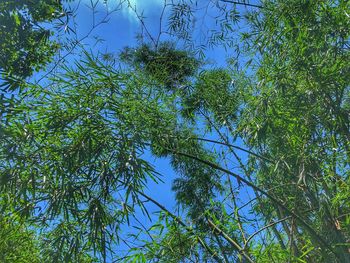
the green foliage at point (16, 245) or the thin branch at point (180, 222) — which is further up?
the green foliage at point (16, 245)

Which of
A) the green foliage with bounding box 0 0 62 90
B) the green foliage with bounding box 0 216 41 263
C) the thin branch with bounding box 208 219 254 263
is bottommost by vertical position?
the thin branch with bounding box 208 219 254 263

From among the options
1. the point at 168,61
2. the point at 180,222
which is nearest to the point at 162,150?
the point at 180,222

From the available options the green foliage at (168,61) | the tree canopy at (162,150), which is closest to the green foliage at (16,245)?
the tree canopy at (162,150)

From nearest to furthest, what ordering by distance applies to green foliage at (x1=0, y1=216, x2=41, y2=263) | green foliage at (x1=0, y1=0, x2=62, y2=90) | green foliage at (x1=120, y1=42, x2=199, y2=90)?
green foliage at (x1=0, y1=216, x2=41, y2=263), green foliage at (x1=0, y1=0, x2=62, y2=90), green foliage at (x1=120, y1=42, x2=199, y2=90)

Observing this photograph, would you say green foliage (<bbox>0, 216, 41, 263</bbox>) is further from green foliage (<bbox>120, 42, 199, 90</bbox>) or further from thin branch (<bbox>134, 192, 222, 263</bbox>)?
green foliage (<bbox>120, 42, 199, 90</bbox>)

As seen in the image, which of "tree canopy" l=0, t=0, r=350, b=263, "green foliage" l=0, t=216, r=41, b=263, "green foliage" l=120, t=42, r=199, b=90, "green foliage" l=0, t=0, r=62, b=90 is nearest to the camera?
"tree canopy" l=0, t=0, r=350, b=263

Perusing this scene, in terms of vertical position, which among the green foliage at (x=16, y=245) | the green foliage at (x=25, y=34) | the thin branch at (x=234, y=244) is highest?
the green foliage at (x=25, y=34)

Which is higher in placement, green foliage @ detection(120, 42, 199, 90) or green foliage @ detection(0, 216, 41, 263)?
green foliage @ detection(120, 42, 199, 90)

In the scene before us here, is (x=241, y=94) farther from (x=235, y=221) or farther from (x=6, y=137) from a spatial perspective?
(x=6, y=137)

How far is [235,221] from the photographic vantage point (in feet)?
10.0

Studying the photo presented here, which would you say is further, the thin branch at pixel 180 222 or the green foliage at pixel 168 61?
the green foliage at pixel 168 61

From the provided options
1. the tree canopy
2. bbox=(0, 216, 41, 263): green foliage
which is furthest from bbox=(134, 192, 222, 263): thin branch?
bbox=(0, 216, 41, 263): green foliage

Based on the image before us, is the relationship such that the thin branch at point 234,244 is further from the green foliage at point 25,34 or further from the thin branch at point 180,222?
the green foliage at point 25,34

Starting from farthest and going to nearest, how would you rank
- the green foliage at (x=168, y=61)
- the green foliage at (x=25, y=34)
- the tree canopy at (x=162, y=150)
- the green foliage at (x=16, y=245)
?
the green foliage at (x=168, y=61), the green foliage at (x=25, y=34), the green foliage at (x=16, y=245), the tree canopy at (x=162, y=150)
